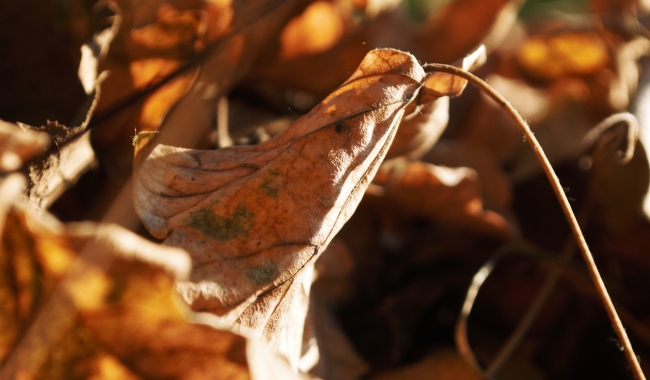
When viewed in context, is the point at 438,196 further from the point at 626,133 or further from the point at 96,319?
the point at 96,319

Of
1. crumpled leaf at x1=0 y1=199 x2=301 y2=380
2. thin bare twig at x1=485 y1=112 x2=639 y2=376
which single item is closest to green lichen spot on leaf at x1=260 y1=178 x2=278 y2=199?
crumpled leaf at x1=0 y1=199 x2=301 y2=380

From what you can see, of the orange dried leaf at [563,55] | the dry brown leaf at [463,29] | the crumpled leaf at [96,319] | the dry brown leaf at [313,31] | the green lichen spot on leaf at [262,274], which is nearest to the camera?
the crumpled leaf at [96,319]

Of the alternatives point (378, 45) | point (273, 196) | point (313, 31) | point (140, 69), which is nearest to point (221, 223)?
point (273, 196)

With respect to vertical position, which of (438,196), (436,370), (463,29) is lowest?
(436,370)

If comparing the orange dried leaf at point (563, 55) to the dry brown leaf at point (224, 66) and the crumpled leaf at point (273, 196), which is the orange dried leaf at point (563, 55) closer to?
the dry brown leaf at point (224, 66)

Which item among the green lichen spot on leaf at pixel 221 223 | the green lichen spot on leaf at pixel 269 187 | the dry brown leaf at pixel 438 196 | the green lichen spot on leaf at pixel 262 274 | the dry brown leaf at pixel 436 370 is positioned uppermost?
the green lichen spot on leaf at pixel 269 187

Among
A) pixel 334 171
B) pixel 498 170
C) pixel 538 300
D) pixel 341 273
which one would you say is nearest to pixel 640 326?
pixel 538 300

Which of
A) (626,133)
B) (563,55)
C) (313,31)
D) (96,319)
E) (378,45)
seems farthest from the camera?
(563,55)

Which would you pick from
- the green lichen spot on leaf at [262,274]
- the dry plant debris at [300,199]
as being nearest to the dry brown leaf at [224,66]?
the dry plant debris at [300,199]
